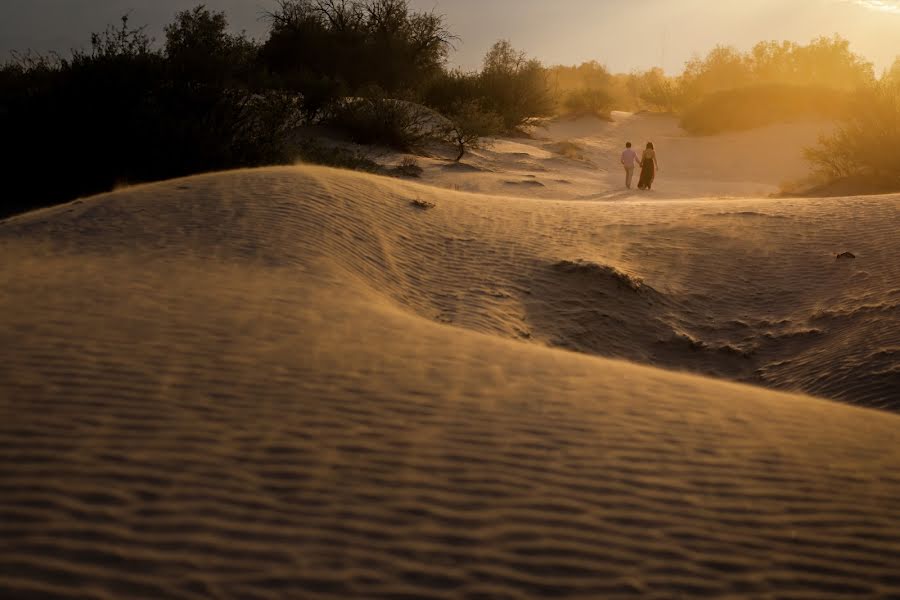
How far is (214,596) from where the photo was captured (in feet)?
9.01

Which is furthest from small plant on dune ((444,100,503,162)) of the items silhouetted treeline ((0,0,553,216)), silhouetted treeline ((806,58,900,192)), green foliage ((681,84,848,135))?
green foliage ((681,84,848,135))

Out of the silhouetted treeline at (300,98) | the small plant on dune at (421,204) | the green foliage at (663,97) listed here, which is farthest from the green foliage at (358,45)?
the small plant on dune at (421,204)

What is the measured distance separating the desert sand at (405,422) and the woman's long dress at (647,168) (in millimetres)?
12001

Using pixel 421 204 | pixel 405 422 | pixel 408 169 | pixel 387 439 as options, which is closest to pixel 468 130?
pixel 408 169

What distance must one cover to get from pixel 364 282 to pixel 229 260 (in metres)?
1.31

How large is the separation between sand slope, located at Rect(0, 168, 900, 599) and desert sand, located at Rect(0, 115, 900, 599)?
0.05 ft

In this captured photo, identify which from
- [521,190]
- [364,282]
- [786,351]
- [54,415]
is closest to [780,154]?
[521,190]

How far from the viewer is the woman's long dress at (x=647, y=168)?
836 inches

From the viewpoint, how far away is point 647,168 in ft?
70.8

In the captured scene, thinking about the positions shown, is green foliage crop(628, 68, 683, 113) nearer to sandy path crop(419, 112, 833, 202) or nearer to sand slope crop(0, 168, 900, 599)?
sandy path crop(419, 112, 833, 202)

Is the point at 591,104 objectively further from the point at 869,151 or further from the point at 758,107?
the point at 869,151

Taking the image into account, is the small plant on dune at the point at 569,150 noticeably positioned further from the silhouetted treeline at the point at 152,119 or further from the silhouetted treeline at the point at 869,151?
the silhouetted treeline at the point at 869,151

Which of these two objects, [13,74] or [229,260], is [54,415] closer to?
[229,260]

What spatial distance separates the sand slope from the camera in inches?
118
